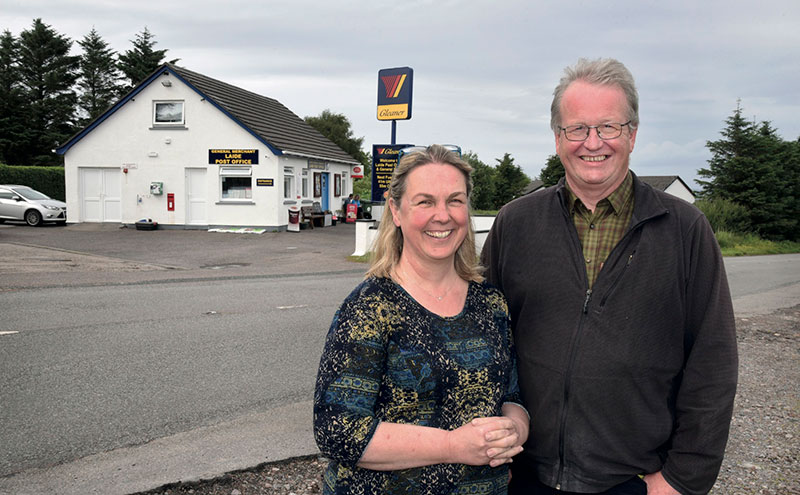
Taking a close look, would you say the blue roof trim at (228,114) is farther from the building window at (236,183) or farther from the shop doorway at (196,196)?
the shop doorway at (196,196)

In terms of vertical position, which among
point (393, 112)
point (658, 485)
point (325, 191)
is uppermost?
point (393, 112)

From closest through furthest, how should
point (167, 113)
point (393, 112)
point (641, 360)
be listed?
point (641, 360)
point (393, 112)
point (167, 113)

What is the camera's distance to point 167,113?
88.4 ft

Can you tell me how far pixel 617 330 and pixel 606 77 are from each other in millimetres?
895

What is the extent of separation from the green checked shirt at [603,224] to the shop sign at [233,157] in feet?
81.1

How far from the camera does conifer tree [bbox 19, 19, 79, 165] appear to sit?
51312 millimetres

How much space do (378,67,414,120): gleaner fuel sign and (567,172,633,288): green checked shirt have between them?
15.8 metres

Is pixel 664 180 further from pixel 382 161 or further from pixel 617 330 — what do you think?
pixel 617 330

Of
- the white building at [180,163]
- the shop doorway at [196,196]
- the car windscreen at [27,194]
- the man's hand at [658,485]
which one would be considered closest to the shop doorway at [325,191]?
the white building at [180,163]

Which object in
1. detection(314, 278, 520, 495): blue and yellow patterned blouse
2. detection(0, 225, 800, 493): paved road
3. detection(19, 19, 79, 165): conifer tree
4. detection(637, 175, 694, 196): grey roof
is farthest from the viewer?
detection(637, 175, 694, 196): grey roof

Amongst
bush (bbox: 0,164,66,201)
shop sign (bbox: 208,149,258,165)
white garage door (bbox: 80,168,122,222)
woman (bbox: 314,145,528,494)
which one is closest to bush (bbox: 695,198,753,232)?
shop sign (bbox: 208,149,258,165)

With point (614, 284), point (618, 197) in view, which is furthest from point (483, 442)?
point (618, 197)

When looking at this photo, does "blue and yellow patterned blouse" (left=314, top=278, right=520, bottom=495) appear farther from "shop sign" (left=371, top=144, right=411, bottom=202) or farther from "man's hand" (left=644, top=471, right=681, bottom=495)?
"shop sign" (left=371, top=144, right=411, bottom=202)

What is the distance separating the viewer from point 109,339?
24.8 feet
